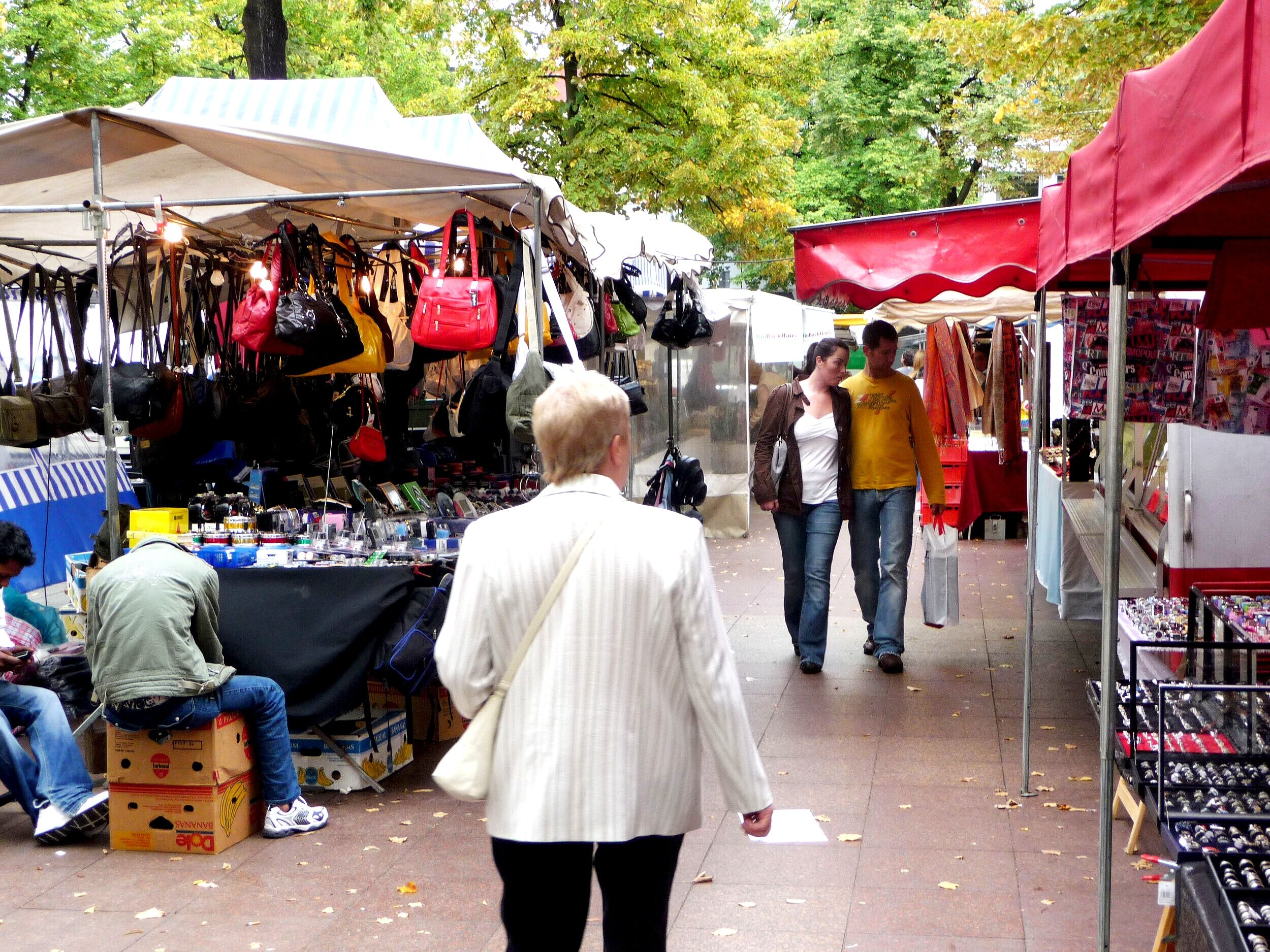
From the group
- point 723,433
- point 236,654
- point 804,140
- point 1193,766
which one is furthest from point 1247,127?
point 804,140

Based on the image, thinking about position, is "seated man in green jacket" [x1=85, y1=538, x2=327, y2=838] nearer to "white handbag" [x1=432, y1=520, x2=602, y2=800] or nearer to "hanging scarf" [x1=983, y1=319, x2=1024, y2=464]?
"white handbag" [x1=432, y1=520, x2=602, y2=800]

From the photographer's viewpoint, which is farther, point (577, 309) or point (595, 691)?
point (577, 309)

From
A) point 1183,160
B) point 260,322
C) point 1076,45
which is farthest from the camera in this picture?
point 1076,45

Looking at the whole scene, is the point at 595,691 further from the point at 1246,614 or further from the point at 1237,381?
the point at 1246,614

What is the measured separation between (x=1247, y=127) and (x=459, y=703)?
6.27ft

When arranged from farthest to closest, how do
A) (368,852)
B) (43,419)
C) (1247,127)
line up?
(43,419), (368,852), (1247,127)

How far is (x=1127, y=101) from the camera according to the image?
3.08 meters

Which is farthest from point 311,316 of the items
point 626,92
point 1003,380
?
point 626,92

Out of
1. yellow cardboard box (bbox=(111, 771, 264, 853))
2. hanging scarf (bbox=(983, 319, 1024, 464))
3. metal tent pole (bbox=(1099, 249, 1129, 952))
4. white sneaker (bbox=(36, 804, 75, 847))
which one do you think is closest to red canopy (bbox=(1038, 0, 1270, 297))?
metal tent pole (bbox=(1099, 249, 1129, 952))

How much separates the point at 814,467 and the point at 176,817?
165 inches

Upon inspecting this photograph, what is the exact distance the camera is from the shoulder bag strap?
8.73ft

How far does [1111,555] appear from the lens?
3549 mm

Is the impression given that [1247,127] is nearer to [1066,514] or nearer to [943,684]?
[943,684]

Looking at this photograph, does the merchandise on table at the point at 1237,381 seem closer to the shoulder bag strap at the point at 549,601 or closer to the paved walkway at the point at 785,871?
the paved walkway at the point at 785,871
